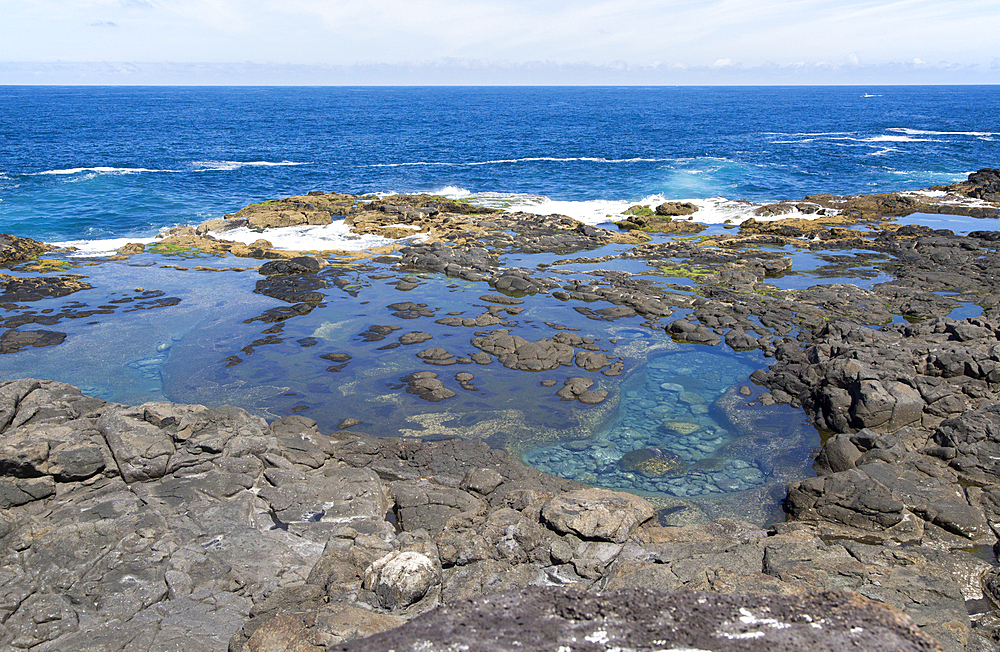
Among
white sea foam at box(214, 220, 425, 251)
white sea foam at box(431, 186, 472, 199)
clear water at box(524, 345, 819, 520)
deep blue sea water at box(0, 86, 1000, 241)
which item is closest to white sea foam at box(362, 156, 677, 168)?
deep blue sea water at box(0, 86, 1000, 241)

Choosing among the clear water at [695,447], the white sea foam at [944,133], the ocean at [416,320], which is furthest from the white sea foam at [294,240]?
the white sea foam at [944,133]

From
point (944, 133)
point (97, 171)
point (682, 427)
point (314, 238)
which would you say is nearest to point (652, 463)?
point (682, 427)

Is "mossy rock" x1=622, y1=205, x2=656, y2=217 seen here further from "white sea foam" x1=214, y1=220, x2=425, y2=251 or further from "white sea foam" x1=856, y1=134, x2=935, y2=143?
"white sea foam" x1=856, y1=134, x2=935, y2=143

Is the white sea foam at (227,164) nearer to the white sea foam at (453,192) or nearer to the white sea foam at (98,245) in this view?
the white sea foam at (453,192)

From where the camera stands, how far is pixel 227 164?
55438 millimetres

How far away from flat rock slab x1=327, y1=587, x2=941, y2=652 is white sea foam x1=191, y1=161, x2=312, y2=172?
177 ft

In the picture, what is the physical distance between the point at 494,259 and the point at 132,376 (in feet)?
Answer: 48.5

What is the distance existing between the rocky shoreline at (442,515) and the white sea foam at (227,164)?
3694 cm

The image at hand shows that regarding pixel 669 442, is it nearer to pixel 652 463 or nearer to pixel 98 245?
pixel 652 463

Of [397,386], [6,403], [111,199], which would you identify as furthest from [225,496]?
[111,199]

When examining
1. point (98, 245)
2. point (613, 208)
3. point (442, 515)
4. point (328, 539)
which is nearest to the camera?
point (328, 539)

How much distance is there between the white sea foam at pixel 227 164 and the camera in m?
51.6

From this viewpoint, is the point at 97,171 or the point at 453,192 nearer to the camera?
the point at 453,192

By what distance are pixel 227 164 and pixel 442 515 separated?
54.3 metres
